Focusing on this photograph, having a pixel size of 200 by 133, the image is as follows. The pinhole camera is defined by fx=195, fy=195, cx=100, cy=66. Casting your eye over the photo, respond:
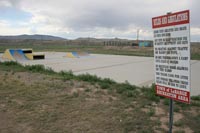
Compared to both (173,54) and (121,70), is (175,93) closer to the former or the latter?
(173,54)

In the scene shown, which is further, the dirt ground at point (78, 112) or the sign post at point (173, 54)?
the dirt ground at point (78, 112)

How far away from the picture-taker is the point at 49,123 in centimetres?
328

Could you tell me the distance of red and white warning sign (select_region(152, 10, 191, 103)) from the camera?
7.04ft

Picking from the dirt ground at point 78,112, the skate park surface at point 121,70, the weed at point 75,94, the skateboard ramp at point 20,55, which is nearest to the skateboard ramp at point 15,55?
the skateboard ramp at point 20,55

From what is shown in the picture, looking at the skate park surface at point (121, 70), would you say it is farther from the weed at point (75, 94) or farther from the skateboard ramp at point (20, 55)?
the skateboard ramp at point (20, 55)

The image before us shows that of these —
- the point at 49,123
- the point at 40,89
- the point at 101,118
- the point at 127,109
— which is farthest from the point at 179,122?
the point at 40,89

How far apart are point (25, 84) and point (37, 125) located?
291 centimetres

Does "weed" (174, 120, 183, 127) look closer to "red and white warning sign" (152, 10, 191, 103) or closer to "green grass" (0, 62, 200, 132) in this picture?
"green grass" (0, 62, 200, 132)

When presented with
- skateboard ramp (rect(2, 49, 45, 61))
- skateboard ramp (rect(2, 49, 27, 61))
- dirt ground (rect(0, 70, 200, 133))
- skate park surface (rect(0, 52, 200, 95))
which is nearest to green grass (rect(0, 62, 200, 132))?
dirt ground (rect(0, 70, 200, 133))

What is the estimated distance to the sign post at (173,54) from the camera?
2.15 metres

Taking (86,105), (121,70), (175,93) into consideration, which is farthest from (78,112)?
(121,70)

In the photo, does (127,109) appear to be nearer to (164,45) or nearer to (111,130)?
(111,130)

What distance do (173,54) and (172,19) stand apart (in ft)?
1.32

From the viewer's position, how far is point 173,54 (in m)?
2.29
